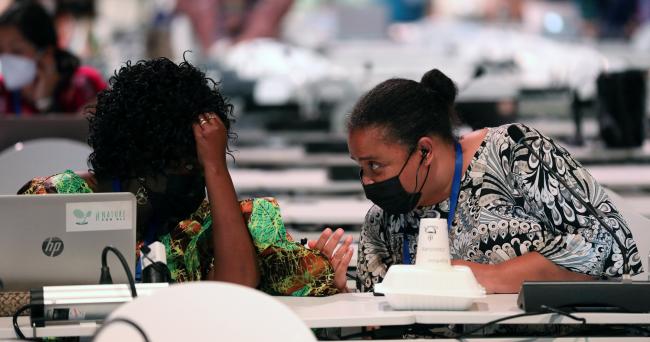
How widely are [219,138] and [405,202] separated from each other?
1.51ft

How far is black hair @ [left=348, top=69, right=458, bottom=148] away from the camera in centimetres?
266

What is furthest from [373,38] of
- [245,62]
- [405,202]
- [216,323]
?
[216,323]

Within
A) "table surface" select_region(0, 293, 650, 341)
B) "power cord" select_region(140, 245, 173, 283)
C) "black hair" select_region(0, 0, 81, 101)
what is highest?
"black hair" select_region(0, 0, 81, 101)

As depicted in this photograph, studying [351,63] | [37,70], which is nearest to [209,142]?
[37,70]

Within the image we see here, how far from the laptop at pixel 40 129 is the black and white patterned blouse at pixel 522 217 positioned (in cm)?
168

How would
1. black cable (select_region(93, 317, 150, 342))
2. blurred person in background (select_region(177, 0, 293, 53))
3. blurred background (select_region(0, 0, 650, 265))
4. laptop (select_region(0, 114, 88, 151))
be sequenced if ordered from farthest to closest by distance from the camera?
blurred person in background (select_region(177, 0, 293, 53)), blurred background (select_region(0, 0, 650, 265)), laptop (select_region(0, 114, 88, 151)), black cable (select_region(93, 317, 150, 342))

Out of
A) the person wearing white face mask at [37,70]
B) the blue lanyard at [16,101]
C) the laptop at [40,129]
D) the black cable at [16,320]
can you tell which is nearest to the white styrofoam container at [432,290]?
the black cable at [16,320]

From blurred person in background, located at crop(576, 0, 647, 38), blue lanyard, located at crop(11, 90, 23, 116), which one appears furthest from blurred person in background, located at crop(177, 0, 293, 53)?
blue lanyard, located at crop(11, 90, 23, 116)

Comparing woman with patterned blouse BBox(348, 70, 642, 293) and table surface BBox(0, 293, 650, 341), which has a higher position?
woman with patterned blouse BBox(348, 70, 642, 293)

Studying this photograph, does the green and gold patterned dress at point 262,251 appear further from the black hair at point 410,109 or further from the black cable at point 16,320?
the black cable at point 16,320

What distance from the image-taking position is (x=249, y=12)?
13039 millimetres

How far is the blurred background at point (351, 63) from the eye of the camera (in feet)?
20.5

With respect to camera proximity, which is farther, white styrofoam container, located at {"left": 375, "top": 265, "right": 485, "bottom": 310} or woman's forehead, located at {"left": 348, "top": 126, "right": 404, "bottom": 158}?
woman's forehead, located at {"left": 348, "top": 126, "right": 404, "bottom": 158}

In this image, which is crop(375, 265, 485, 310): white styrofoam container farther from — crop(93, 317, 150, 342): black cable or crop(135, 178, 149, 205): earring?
crop(93, 317, 150, 342): black cable
